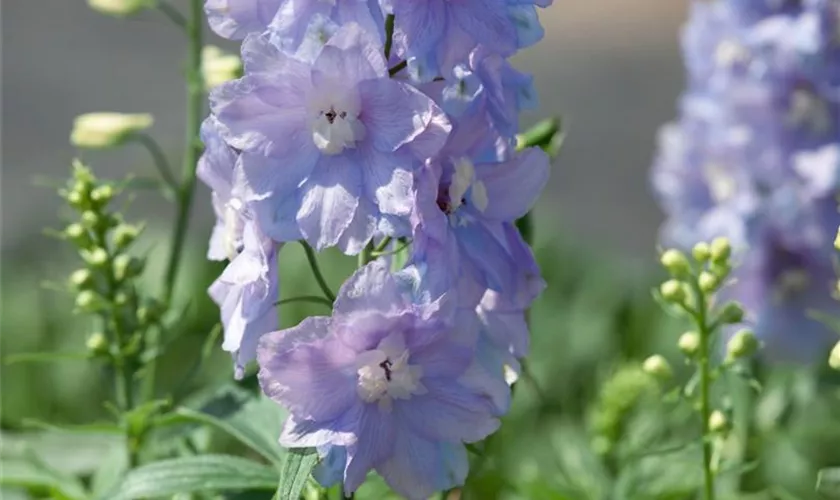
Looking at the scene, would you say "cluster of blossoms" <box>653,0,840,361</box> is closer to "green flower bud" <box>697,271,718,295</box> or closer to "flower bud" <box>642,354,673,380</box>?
"flower bud" <box>642,354,673,380</box>

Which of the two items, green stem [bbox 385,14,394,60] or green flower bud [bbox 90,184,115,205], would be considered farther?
green flower bud [bbox 90,184,115,205]

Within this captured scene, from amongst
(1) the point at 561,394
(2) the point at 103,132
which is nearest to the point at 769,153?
(1) the point at 561,394

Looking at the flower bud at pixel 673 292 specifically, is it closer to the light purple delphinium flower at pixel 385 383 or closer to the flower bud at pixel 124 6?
the light purple delphinium flower at pixel 385 383

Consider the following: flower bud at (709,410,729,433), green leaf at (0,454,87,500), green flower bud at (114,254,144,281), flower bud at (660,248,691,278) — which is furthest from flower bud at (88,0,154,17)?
flower bud at (709,410,729,433)

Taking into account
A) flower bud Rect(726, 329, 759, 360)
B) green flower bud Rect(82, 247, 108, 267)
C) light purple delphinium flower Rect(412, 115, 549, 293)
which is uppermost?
light purple delphinium flower Rect(412, 115, 549, 293)

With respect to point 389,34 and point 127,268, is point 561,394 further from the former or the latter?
point 389,34

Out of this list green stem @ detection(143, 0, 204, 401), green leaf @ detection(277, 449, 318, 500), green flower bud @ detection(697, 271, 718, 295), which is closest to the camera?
green leaf @ detection(277, 449, 318, 500)

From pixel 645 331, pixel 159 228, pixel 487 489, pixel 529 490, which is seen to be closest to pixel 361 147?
pixel 529 490
